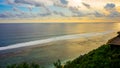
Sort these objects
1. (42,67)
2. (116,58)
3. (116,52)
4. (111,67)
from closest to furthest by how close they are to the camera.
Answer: (111,67)
(116,58)
(116,52)
(42,67)

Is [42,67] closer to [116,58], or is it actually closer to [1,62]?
[1,62]

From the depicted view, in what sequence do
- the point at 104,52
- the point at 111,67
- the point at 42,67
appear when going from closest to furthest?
1. the point at 111,67
2. the point at 104,52
3. the point at 42,67

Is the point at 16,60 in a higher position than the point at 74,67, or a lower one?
lower

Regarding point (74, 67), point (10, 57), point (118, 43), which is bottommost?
point (10, 57)

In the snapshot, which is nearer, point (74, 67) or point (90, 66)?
point (90, 66)

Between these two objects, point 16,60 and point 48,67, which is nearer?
point 48,67

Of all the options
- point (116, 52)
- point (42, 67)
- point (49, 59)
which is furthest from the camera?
point (49, 59)

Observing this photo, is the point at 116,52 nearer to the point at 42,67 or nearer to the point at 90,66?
the point at 90,66

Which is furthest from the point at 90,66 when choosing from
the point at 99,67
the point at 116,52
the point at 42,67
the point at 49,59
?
the point at 49,59

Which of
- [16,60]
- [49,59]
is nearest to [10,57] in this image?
[16,60]
